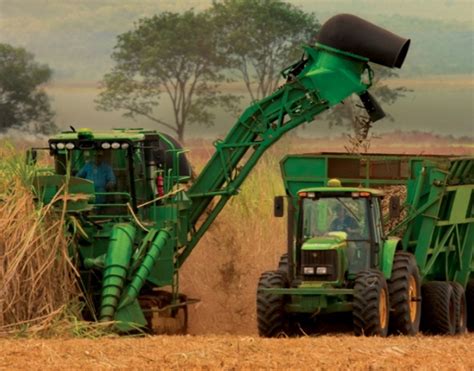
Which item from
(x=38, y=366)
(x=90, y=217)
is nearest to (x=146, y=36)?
(x=90, y=217)

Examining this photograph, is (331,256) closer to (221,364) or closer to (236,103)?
(221,364)

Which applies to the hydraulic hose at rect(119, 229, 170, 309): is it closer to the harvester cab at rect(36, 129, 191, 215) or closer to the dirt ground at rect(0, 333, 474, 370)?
the harvester cab at rect(36, 129, 191, 215)

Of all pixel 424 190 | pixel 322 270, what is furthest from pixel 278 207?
pixel 424 190

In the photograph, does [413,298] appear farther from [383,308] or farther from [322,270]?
[322,270]

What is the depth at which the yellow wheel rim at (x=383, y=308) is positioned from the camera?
14.4 metres

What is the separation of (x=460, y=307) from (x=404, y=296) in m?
2.20

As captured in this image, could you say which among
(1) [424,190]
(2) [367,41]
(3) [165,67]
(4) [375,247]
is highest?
(3) [165,67]

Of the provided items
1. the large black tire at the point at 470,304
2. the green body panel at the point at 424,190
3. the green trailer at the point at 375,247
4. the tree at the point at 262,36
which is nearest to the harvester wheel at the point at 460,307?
the green trailer at the point at 375,247

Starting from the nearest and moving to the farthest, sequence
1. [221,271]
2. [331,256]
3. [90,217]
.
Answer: [331,256]
[90,217]
[221,271]

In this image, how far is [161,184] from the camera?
17.7m

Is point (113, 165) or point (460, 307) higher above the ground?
point (113, 165)

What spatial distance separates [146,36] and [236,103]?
12.1ft

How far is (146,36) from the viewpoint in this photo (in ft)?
145

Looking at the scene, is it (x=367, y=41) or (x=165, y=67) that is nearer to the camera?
(x=367, y=41)
